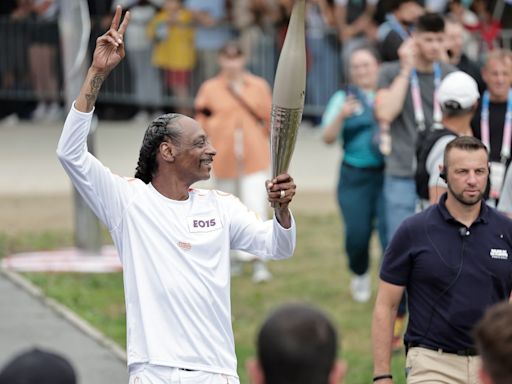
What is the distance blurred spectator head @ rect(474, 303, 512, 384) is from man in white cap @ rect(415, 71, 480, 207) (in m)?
4.51

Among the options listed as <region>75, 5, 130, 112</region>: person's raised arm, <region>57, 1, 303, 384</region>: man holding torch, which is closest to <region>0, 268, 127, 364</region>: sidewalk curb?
<region>57, 1, 303, 384</region>: man holding torch

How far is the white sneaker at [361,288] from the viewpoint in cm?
1277

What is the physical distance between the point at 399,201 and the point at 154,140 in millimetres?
4415

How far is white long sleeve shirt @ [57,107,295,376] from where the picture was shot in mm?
6547

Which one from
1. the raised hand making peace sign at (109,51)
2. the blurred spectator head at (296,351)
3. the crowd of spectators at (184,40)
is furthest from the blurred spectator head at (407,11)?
the blurred spectator head at (296,351)

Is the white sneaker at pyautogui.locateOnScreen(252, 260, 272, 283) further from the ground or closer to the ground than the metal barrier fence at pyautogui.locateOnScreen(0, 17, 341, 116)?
closer to the ground

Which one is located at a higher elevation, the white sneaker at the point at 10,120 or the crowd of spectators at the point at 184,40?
the crowd of spectators at the point at 184,40

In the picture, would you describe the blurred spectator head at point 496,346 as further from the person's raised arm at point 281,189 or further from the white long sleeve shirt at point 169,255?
the white long sleeve shirt at point 169,255

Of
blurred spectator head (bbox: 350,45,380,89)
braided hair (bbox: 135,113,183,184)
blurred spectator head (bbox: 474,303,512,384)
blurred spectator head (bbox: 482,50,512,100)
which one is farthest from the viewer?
blurred spectator head (bbox: 350,45,380,89)

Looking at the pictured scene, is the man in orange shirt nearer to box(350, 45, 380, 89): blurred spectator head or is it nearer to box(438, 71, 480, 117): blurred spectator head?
box(350, 45, 380, 89): blurred spectator head

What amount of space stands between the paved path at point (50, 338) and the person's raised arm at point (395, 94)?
2.67 metres

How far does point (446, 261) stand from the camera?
286 inches

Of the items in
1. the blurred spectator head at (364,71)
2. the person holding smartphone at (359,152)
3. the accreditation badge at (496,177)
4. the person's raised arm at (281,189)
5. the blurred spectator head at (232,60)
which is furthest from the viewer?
the blurred spectator head at (232,60)

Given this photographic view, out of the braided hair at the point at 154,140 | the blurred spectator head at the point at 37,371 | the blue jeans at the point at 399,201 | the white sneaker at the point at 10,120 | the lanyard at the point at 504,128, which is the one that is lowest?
the white sneaker at the point at 10,120
